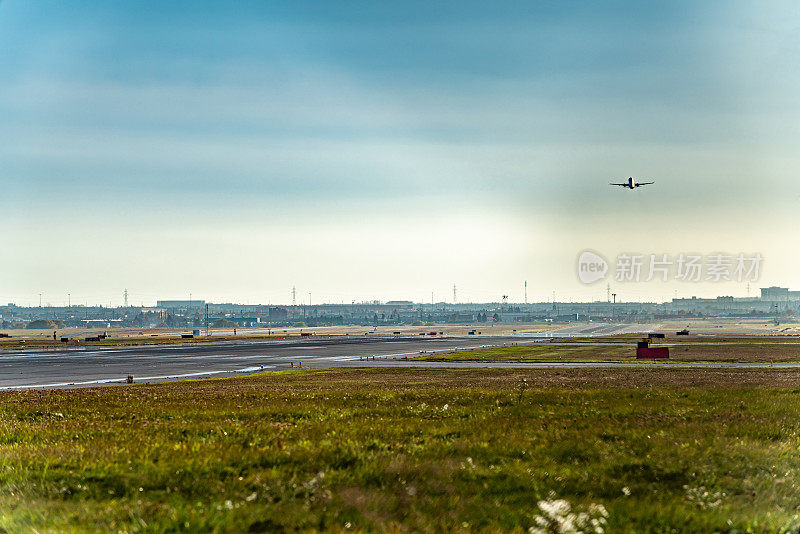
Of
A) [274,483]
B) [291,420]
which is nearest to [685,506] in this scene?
[274,483]

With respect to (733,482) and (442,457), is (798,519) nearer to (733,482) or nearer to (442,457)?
(733,482)

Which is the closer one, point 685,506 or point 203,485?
point 685,506

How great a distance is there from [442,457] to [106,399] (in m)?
21.9

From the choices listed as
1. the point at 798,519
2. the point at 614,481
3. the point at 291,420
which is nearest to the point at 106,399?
the point at 291,420

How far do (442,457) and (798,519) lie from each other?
6031 millimetres

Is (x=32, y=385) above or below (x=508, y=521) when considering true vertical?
below

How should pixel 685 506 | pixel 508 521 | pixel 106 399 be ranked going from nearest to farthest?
pixel 508 521
pixel 685 506
pixel 106 399

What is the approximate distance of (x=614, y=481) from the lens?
11820mm

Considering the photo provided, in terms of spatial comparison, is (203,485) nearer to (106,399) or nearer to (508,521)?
(508,521)

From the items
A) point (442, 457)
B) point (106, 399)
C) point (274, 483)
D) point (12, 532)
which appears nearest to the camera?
point (12, 532)

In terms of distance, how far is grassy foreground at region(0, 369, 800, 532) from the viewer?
31.6ft

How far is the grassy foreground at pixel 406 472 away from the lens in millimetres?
9617

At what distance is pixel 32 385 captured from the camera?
56.6m

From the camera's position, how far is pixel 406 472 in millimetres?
11977
